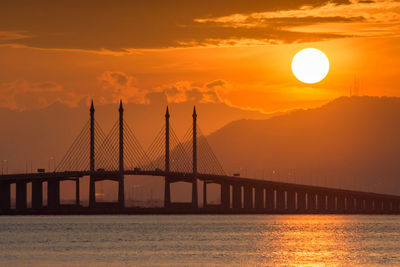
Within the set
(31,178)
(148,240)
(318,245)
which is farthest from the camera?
(31,178)

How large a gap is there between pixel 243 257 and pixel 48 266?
17213mm

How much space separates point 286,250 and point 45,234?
39901mm

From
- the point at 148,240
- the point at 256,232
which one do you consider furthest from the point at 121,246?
the point at 256,232

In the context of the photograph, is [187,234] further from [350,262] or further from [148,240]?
[350,262]

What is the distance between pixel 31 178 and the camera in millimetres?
197125

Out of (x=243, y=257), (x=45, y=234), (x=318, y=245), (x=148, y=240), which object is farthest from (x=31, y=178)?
(x=243, y=257)

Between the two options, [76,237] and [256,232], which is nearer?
[76,237]

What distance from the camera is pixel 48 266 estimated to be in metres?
85.4

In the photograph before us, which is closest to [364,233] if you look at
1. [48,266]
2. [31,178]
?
[48,266]

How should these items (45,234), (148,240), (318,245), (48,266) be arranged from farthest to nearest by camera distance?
(45,234)
(148,240)
(318,245)
(48,266)

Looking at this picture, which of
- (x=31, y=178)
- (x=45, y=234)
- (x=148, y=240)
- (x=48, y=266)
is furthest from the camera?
(x=31, y=178)

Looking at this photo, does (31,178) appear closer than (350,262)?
No

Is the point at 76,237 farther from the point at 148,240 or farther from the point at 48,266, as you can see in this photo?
the point at 48,266

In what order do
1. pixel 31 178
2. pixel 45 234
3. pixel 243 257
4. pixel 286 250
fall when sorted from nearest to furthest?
pixel 243 257
pixel 286 250
pixel 45 234
pixel 31 178
